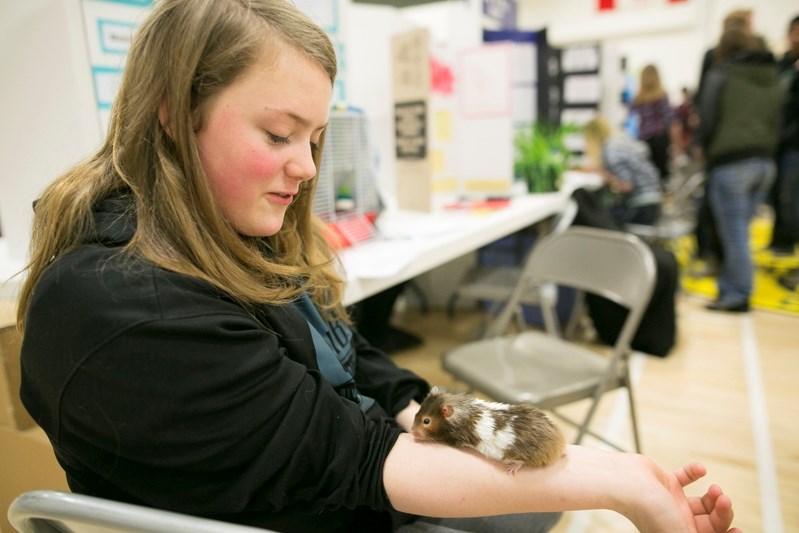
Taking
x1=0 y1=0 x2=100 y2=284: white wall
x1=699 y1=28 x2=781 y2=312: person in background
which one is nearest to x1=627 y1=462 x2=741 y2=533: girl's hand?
x1=0 y1=0 x2=100 y2=284: white wall

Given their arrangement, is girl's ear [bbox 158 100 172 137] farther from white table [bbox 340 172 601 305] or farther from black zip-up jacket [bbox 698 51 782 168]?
black zip-up jacket [bbox 698 51 782 168]

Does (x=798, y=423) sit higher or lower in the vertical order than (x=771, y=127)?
lower

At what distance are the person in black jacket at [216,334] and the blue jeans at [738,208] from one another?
10.2 feet

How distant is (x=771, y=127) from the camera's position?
3.20m

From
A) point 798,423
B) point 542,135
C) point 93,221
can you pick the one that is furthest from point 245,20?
point 542,135

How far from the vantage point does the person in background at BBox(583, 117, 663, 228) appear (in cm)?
356

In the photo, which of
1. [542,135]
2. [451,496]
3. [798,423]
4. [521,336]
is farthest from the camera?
[542,135]

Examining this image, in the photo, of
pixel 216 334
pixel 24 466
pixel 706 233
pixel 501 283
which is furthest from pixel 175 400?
pixel 706 233

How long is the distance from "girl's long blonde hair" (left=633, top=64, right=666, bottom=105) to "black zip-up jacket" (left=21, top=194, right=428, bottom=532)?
5.44 metres

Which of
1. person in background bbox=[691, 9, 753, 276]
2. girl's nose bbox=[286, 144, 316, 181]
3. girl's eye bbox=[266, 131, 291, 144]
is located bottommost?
person in background bbox=[691, 9, 753, 276]

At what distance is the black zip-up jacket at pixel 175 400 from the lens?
53 centimetres

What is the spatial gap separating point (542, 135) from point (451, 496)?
2.79m

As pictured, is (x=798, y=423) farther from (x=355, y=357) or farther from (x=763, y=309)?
(x=355, y=357)

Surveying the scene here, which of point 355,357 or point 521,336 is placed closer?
point 355,357
